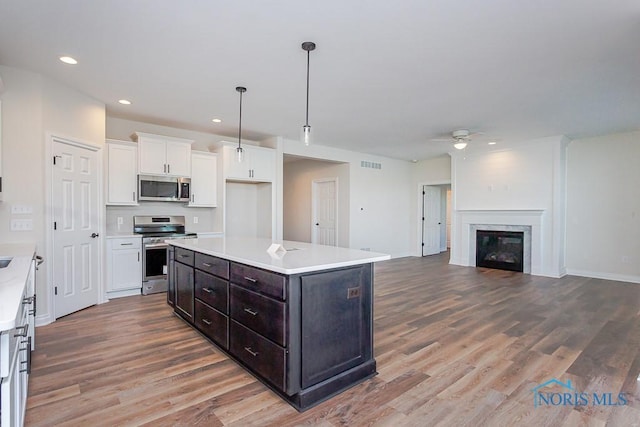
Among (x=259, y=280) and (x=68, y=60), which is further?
(x=68, y=60)

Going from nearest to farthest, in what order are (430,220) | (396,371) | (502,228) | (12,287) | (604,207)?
1. (12,287)
2. (396,371)
3. (604,207)
4. (502,228)
5. (430,220)

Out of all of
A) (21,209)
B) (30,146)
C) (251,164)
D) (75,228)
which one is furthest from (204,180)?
(21,209)

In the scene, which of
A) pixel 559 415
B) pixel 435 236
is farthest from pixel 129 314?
pixel 435 236

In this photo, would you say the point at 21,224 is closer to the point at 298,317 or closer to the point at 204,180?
the point at 204,180

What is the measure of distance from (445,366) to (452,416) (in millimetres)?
668

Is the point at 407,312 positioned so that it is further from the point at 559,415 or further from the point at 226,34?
the point at 226,34

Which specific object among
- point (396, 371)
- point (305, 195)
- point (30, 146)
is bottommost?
point (396, 371)

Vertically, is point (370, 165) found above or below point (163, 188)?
above

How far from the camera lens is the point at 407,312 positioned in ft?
13.0

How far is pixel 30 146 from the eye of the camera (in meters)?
3.42

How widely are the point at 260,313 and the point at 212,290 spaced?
0.80 meters

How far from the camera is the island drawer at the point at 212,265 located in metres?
2.65

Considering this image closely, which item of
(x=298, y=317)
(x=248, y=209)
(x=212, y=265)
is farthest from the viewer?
(x=248, y=209)

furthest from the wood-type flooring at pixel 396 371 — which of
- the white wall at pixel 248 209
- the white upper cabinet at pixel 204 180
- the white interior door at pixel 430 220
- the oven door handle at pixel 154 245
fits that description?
the white interior door at pixel 430 220
